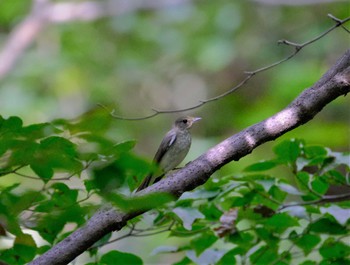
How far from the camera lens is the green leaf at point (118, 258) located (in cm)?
197

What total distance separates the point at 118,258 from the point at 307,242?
2.04 feet

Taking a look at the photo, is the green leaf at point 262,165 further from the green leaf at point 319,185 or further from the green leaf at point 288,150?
the green leaf at point 319,185

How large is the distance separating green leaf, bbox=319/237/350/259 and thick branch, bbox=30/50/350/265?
1.83ft

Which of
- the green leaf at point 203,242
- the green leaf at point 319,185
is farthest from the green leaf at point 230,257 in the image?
the green leaf at point 319,185

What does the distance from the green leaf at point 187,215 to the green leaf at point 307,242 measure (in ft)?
1.33

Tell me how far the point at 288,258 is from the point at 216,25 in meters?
7.05

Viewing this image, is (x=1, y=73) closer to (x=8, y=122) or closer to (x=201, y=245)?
(x=201, y=245)

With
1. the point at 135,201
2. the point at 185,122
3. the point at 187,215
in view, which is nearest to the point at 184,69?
the point at 185,122

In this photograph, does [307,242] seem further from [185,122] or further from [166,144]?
[185,122]

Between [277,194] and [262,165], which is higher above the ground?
[262,165]

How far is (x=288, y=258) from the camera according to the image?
2227mm

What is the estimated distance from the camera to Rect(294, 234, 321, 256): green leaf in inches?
86.9

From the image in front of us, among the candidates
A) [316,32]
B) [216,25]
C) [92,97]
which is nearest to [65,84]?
[92,97]

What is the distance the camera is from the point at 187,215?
1957mm
